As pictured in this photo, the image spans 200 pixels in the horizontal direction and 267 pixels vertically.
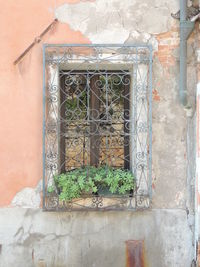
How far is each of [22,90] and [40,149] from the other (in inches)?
26.0

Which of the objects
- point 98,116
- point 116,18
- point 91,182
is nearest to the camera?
point 91,182

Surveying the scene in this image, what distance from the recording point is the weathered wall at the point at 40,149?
13.1 feet

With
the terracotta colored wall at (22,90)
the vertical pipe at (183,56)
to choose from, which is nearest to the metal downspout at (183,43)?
the vertical pipe at (183,56)

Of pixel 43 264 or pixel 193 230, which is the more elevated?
pixel 193 230

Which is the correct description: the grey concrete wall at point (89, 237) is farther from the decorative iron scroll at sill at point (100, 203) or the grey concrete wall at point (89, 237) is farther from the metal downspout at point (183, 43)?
the metal downspout at point (183, 43)

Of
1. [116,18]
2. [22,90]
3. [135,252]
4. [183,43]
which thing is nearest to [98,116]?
[22,90]

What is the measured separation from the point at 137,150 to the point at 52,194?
1.03 metres

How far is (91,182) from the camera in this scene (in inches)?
153

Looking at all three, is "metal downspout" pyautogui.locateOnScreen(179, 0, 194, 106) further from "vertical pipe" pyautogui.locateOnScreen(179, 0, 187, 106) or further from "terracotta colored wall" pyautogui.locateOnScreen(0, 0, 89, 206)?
"terracotta colored wall" pyautogui.locateOnScreen(0, 0, 89, 206)

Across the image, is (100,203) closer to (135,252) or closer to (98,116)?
(135,252)

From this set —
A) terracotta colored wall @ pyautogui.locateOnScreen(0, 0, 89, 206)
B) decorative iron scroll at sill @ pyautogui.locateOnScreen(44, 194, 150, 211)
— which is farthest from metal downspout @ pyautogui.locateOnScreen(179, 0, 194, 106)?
decorative iron scroll at sill @ pyautogui.locateOnScreen(44, 194, 150, 211)

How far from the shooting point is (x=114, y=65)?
13.5 feet

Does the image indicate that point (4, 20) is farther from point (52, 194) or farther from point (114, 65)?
point (52, 194)

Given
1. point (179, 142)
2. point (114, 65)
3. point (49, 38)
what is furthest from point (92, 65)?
point (179, 142)
